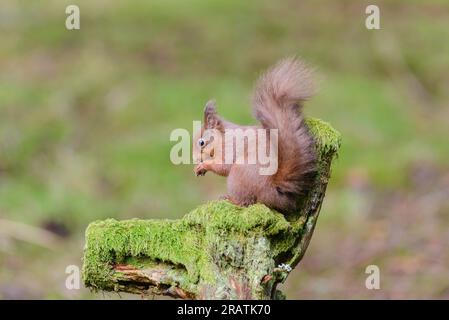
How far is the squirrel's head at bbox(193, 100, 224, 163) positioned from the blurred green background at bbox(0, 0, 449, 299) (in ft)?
9.70

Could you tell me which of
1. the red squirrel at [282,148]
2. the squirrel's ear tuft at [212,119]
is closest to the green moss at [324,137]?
the red squirrel at [282,148]

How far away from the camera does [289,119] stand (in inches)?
156

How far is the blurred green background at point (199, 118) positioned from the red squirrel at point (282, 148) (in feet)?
10.5

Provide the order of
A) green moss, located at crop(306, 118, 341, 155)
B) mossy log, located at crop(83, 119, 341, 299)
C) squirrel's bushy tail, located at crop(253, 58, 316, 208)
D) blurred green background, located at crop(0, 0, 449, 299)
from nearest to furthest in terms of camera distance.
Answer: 1. mossy log, located at crop(83, 119, 341, 299)
2. squirrel's bushy tail, located at crop(253, 58, 316, 208)
3. green moss, located at crop(306, 118, 341, 155)
4. blurred green background, located at crop(0, 0, 449, 299)

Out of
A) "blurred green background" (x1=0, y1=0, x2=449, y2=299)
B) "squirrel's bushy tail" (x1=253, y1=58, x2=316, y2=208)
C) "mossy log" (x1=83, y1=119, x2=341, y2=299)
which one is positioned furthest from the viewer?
"blurred green background" (x1=0, y1=0, x2=449, y2=299)

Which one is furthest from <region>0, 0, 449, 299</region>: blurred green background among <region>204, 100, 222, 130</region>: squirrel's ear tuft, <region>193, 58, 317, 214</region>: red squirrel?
<region>193, 58, 317, 214</region>: red squirrel

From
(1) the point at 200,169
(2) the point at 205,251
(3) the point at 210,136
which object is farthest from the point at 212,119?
(2) the point at 205,251

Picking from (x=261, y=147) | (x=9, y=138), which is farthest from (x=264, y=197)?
(x=9, y=138)

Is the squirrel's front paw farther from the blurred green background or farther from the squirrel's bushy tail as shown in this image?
the blurred green background

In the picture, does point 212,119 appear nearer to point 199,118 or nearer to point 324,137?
point 324,137

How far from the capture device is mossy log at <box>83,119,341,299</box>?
3594mm

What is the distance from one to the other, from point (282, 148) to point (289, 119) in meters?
0.14

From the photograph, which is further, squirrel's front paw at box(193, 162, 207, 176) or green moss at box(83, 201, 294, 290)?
squirrel's front paw at box(193, 162, 207, 176)

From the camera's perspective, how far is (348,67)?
1220 cm
